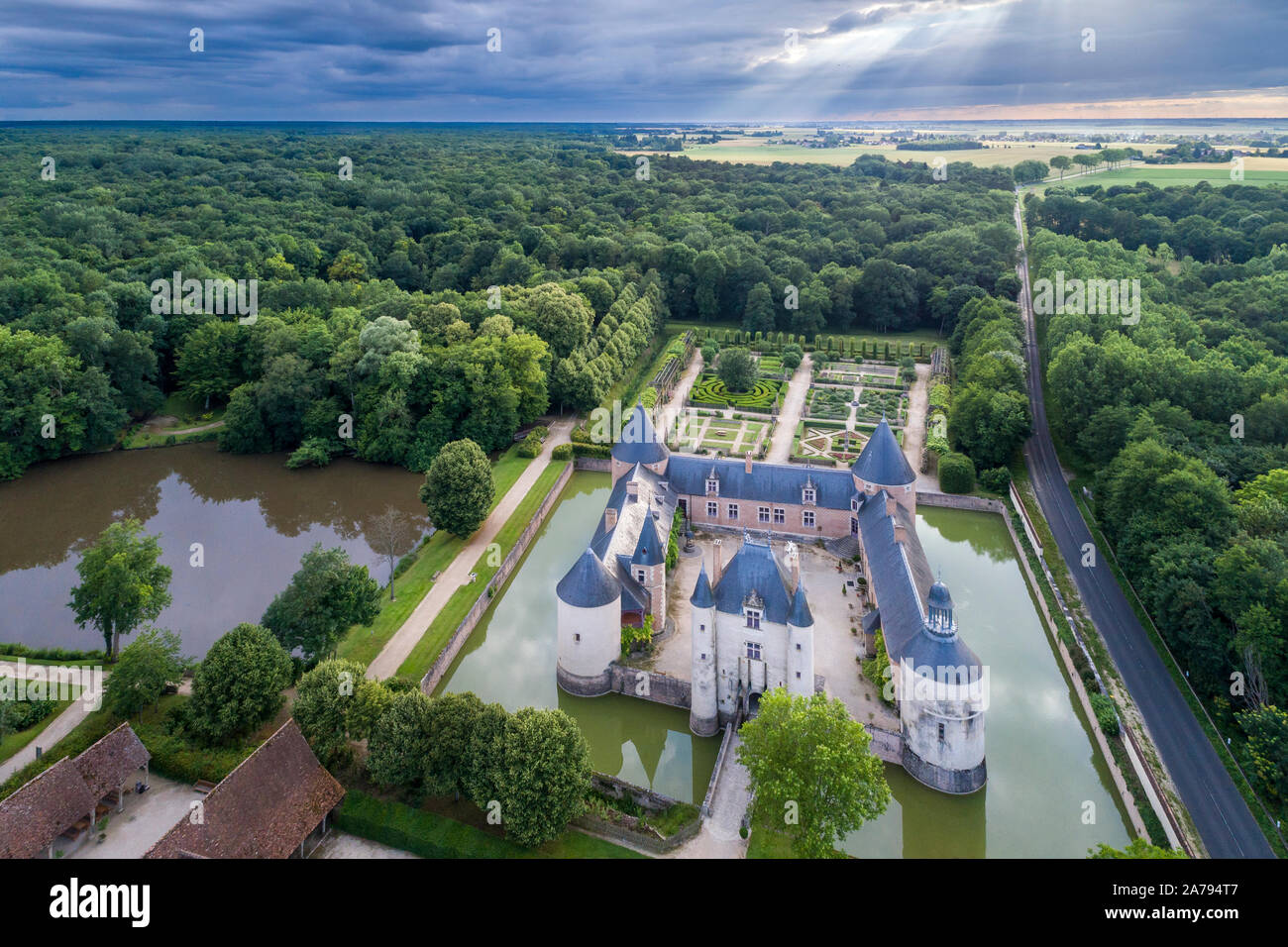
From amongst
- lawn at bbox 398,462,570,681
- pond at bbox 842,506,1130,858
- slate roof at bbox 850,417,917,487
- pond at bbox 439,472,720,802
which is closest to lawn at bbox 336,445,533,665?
lawn at bbox 398,462,570,681

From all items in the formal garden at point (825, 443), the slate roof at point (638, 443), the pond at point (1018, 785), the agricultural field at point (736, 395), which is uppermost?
the agricultural field at point (736, 395)

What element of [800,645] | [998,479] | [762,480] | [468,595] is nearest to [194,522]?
[468,595]

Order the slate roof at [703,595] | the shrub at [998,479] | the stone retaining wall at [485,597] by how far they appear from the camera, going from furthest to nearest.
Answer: the shrub at [998,479], the stone retaining wall at [485,597], the slate roof at [703,595]

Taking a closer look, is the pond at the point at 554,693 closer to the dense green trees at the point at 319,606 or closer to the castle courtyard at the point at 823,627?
the castle courtyard at the point at 823,627

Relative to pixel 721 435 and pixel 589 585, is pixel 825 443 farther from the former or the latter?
pixel 589 585

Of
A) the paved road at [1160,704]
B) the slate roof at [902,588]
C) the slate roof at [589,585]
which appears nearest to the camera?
the paved road at [1160,704]

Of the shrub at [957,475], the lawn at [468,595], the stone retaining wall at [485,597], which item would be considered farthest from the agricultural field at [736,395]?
Result: the lawn at [468,595]

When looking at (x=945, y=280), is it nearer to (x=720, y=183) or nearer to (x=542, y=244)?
(x=542, y=244)
